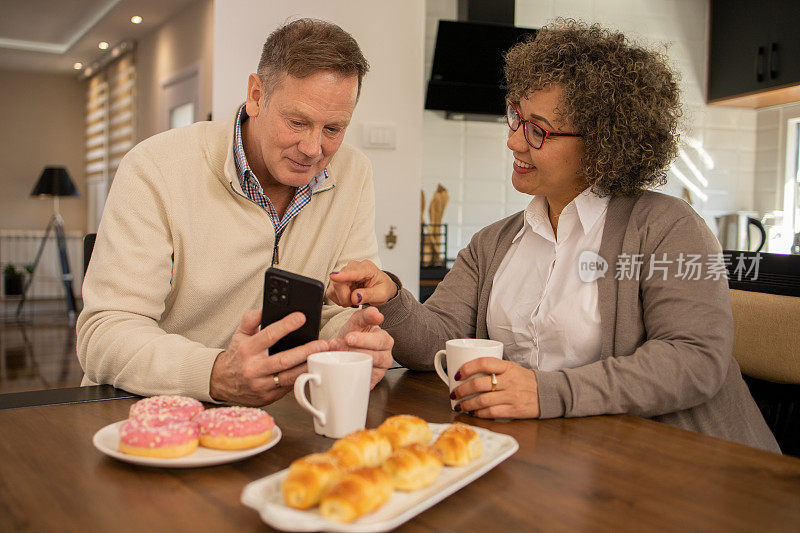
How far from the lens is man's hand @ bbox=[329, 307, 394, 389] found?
3.65ft

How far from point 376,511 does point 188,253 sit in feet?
3.11

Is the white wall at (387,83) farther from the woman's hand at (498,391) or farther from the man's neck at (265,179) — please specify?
the woman's hand at (498,391)

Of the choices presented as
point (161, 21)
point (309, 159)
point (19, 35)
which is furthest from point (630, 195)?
point (19, 35)

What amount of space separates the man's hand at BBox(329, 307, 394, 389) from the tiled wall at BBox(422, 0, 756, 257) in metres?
2.91

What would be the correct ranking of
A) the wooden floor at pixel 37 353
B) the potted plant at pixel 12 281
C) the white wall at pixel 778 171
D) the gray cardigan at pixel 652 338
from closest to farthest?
the gray cardigan at pixel 652 338, the white wall at pixel 778 171, the wooden floor at pixel 37 353, the potted plant at pixel 12 281

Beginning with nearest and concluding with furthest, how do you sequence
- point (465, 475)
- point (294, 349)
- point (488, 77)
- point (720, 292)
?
1. point (465, 475)
2. point (294, 349)
3. point (720, 292)
4. point (488, 77)

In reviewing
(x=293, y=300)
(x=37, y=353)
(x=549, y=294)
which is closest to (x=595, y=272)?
(x=549, y=294)

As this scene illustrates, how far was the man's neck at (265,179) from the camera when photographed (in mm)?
1556

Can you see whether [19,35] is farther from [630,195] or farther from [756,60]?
[630,195]

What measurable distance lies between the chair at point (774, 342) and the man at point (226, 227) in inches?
29.9

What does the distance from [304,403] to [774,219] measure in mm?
4331

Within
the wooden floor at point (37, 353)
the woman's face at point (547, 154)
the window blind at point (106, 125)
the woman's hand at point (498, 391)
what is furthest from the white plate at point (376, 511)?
the window blind at point (106, 125)

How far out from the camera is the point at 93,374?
4.06 feet

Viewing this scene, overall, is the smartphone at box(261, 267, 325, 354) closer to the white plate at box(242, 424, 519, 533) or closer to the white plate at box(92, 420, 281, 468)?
the white plate at box(92, 420, 281, 468)
